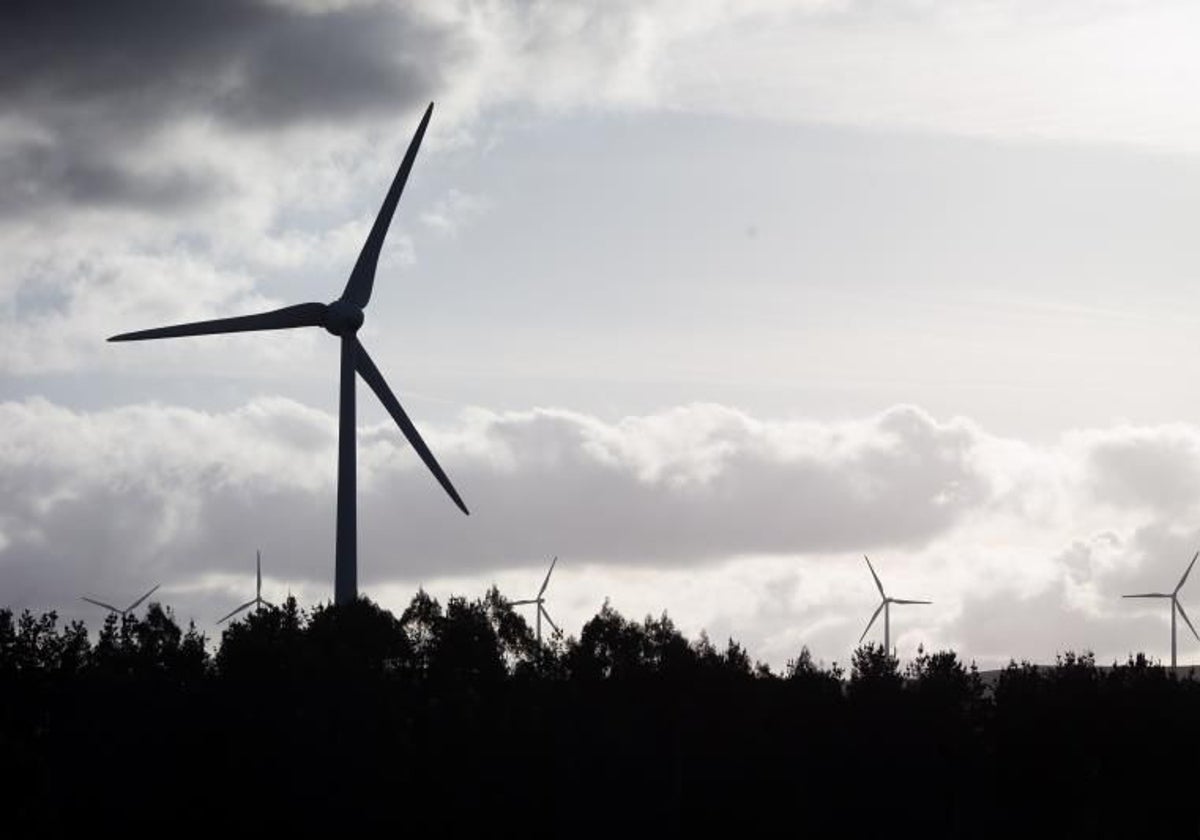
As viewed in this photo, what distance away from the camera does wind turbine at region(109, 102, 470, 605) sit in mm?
106875

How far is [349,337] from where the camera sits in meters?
110

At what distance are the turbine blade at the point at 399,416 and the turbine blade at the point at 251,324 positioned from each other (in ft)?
9.01

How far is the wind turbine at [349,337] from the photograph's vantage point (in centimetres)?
10688

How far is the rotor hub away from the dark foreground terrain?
19.8 meters

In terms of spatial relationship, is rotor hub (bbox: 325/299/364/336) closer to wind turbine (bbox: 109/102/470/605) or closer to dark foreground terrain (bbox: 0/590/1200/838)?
wind turbine (bbox: 109/102/470/605)

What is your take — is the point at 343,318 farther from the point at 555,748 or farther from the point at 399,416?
the point at 555,748

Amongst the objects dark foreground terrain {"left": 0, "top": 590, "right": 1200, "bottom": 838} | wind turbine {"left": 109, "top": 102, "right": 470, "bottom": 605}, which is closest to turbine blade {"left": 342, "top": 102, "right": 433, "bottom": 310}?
wind turbine {"left": 109, "top": 102, "right": 470, "bottom": 605}

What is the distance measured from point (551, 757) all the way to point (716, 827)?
31.8ft

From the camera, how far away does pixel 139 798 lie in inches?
3999

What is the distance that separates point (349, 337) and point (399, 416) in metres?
5.35

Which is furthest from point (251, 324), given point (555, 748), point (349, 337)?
point (555, 748)

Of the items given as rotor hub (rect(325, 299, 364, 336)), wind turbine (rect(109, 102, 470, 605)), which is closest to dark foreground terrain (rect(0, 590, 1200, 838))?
wind turbine (rect(109, 102, 470, 605))

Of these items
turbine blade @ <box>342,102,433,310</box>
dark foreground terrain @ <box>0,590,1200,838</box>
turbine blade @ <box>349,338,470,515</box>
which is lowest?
dark foreground terrain @ <box>0,590,1200,838</box>

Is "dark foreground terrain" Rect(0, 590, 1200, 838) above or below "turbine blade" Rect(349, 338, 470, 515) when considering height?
below
